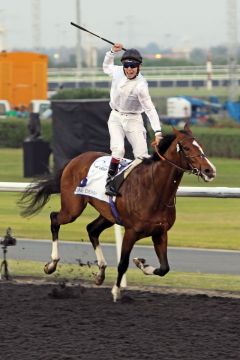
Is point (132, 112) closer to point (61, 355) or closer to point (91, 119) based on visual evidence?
point (61, 355)

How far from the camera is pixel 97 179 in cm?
1053

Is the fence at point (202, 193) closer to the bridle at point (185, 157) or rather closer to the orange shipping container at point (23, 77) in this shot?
the bridle at point (185, 157)

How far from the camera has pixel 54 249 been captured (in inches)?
427

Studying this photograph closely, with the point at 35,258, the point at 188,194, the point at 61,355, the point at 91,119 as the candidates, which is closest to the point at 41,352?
the point at 61,355

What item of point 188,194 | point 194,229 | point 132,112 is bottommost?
point 194,229

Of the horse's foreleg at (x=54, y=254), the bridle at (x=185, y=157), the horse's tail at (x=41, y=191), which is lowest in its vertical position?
the horse's foreleg at (x=54, y=254)

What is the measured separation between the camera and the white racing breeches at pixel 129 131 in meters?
10.6

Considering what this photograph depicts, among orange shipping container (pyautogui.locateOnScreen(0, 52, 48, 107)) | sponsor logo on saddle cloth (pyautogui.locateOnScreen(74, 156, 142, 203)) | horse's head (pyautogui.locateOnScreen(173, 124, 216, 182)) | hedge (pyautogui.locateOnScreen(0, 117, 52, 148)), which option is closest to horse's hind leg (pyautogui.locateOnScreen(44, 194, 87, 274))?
sponsor logo on saddle cloth (pyautogui.locateOnScreen(74, 156, 142, 203))

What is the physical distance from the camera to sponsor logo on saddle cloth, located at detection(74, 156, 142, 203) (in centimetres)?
1022

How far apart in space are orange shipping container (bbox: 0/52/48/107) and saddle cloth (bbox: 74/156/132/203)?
37502mm

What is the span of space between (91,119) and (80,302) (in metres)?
16.4

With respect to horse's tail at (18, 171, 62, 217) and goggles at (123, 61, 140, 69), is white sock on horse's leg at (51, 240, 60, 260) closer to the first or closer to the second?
horse's tail at (18, 171, 62, 217)

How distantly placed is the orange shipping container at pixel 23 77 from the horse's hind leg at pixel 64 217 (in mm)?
37203

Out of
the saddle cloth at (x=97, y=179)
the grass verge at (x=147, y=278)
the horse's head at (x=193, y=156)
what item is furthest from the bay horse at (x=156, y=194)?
the grass verge at (x=147, y=278)
